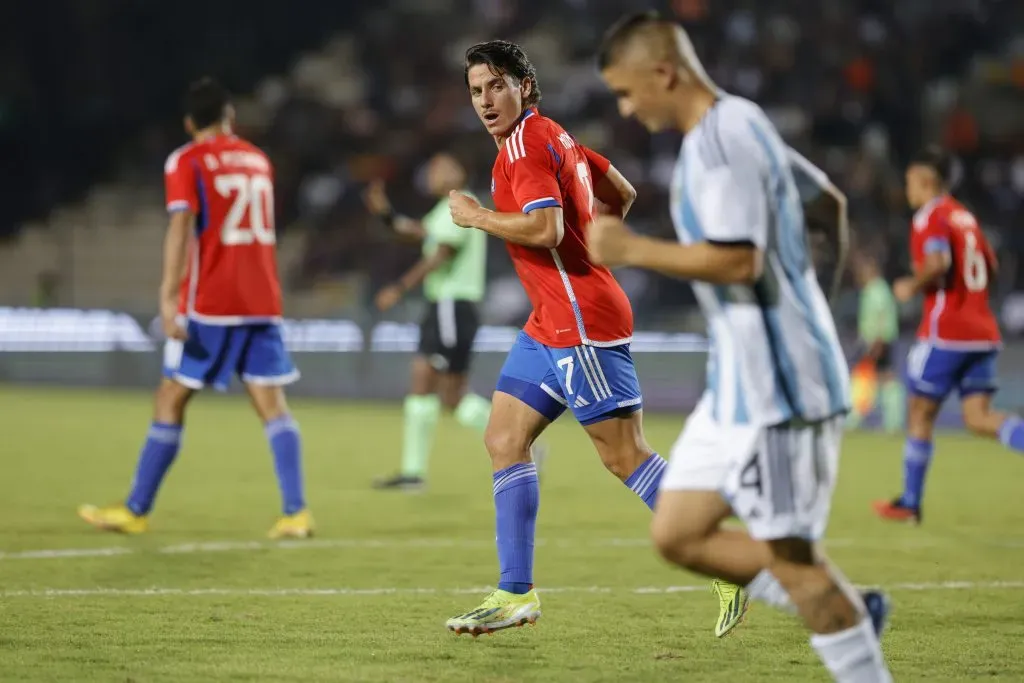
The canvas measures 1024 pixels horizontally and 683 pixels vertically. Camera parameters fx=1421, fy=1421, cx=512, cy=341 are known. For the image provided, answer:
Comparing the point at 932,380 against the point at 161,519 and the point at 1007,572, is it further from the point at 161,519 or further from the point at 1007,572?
the point at 161,519

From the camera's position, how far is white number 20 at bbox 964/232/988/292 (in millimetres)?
8984

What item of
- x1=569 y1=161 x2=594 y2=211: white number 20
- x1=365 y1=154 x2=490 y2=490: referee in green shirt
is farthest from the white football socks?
x1=365 y1=154 x2=490 y2=490: referee in green shirt

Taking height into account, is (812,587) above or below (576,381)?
below

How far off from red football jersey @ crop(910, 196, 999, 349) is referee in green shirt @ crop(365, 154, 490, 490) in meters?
3.46

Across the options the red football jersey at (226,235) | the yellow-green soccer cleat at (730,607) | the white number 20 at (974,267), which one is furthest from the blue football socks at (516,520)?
the white number 20 at (974,267)

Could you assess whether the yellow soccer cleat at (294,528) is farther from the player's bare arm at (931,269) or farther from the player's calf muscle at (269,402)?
the player's bare arm at (931,269)

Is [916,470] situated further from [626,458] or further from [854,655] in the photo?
[854,655]

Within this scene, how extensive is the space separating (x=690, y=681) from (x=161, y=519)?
Answer: 496 centimetres

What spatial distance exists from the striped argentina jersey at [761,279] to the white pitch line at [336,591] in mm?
2871

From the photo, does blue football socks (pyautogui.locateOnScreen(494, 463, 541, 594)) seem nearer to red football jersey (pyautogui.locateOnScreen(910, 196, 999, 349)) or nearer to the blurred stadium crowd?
red football jersey (pyautogui.locateOnScreen(910, 196, 999, 349))

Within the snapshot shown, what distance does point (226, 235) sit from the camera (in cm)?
806

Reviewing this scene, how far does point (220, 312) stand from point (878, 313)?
11.7 meters

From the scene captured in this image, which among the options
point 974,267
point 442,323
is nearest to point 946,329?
point 974,267

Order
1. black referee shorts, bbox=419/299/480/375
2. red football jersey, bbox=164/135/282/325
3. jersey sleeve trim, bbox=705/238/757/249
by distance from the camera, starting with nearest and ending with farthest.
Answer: jersey sleeve trim, bbox=705/238/757/249
red football jersey, bbox=164/135/282/325
black referee shorts, bbox=419/299/480/375
